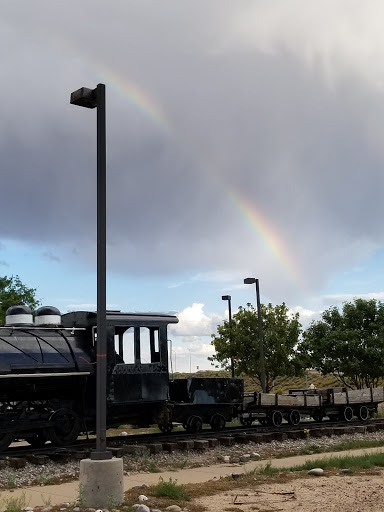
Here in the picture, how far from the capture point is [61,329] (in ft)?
50.0

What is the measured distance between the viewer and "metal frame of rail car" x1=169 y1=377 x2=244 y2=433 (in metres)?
16.8

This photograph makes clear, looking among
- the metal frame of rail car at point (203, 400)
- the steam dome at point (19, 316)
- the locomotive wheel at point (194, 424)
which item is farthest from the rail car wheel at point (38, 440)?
the locomotive wheel at point (194, 424)

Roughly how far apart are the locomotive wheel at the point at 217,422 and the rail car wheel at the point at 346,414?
19.0 ft

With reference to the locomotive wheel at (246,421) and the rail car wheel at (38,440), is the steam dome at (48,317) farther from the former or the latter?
the locomotive wheel at (246,421)

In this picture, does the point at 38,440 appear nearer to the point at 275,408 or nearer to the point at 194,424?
the point at 194,424

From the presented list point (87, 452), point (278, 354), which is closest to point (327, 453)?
Result: point (87, 452)

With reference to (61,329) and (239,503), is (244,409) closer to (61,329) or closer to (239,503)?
(61,329)

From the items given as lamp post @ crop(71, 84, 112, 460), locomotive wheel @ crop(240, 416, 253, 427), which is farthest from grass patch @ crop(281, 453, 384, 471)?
locomotive wheel @ crop(240, 416, 253, 427)

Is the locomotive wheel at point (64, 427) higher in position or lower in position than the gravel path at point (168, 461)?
higher

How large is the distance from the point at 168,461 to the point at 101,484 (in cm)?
503

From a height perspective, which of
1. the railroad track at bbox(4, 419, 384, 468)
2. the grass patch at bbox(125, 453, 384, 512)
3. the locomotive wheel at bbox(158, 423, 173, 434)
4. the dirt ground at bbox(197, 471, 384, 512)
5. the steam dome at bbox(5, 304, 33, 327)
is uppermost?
the steam dome at bbox(5, 304, 33, 327)

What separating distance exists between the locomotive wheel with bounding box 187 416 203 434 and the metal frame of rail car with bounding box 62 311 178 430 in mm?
832

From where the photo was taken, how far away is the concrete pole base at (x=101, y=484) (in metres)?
8.25

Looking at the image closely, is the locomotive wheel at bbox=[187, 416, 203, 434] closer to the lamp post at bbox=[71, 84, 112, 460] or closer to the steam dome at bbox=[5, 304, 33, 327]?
the steam dome at bbox=[5, 304, 33, 327]
